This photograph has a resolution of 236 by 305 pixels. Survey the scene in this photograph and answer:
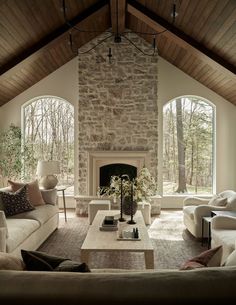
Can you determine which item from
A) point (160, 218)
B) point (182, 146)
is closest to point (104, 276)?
point (160, 218)

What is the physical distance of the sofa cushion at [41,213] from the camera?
16.1ft

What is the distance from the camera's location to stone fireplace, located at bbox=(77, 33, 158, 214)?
7.94 metres

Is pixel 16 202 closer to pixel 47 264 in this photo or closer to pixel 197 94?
pixel 47 264

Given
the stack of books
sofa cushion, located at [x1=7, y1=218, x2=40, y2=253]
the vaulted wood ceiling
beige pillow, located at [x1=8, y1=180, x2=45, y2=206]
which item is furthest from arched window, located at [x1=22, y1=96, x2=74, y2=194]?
the stack of books

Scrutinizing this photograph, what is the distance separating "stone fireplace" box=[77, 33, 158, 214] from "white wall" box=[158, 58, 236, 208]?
19.1 inches

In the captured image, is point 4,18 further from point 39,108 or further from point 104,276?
point 104,276

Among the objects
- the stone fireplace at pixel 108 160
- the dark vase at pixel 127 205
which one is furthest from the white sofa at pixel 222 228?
the stone fireplace at pixel 108 160

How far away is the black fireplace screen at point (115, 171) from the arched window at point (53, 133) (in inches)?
36.5

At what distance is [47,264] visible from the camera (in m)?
1.95

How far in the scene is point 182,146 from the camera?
8.49 meters

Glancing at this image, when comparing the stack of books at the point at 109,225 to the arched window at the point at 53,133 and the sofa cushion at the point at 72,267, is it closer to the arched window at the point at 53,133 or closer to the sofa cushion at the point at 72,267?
the sofa cushion at the point at 72,267

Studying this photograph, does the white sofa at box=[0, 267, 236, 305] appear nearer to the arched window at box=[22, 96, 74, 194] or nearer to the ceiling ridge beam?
the ceiling ridge beam

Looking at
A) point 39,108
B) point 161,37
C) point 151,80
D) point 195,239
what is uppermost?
point 161,37

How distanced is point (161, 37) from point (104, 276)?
21.6 feet
